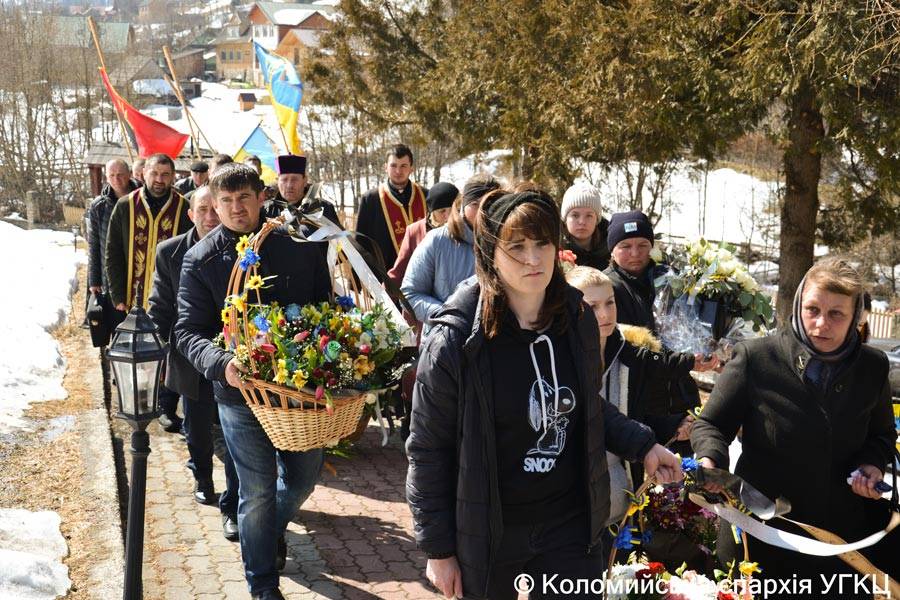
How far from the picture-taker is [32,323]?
12258 millimetres

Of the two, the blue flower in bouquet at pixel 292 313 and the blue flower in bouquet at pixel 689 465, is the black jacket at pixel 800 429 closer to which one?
the blue flower in bouquet at pixel 689 465

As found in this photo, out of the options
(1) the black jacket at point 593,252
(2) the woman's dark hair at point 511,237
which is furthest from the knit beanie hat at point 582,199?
(2) the woman's dark hair at point 511,237

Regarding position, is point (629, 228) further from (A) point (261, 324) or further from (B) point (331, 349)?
(A) point (261, 324)

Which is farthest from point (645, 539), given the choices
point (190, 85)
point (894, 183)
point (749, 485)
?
point (190, 85)

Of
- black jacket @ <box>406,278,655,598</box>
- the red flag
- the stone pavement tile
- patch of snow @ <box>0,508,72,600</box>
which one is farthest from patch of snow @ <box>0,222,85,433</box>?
black jacket @ <box>406,278,655,598</box>

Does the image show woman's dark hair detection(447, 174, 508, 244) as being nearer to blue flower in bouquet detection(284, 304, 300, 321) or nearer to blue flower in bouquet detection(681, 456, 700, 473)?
blue flower in bouquet detection(284, 304, 300, 321)

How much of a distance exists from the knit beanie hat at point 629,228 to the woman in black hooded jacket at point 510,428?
2.18 metres

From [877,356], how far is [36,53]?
46.7m

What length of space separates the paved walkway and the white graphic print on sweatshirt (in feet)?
7.50

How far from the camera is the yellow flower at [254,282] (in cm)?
454

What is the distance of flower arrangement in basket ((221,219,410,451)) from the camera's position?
14.8ft

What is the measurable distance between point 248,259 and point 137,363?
0.67 metres

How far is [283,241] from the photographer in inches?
196

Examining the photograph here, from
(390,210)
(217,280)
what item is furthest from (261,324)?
(390,210)
